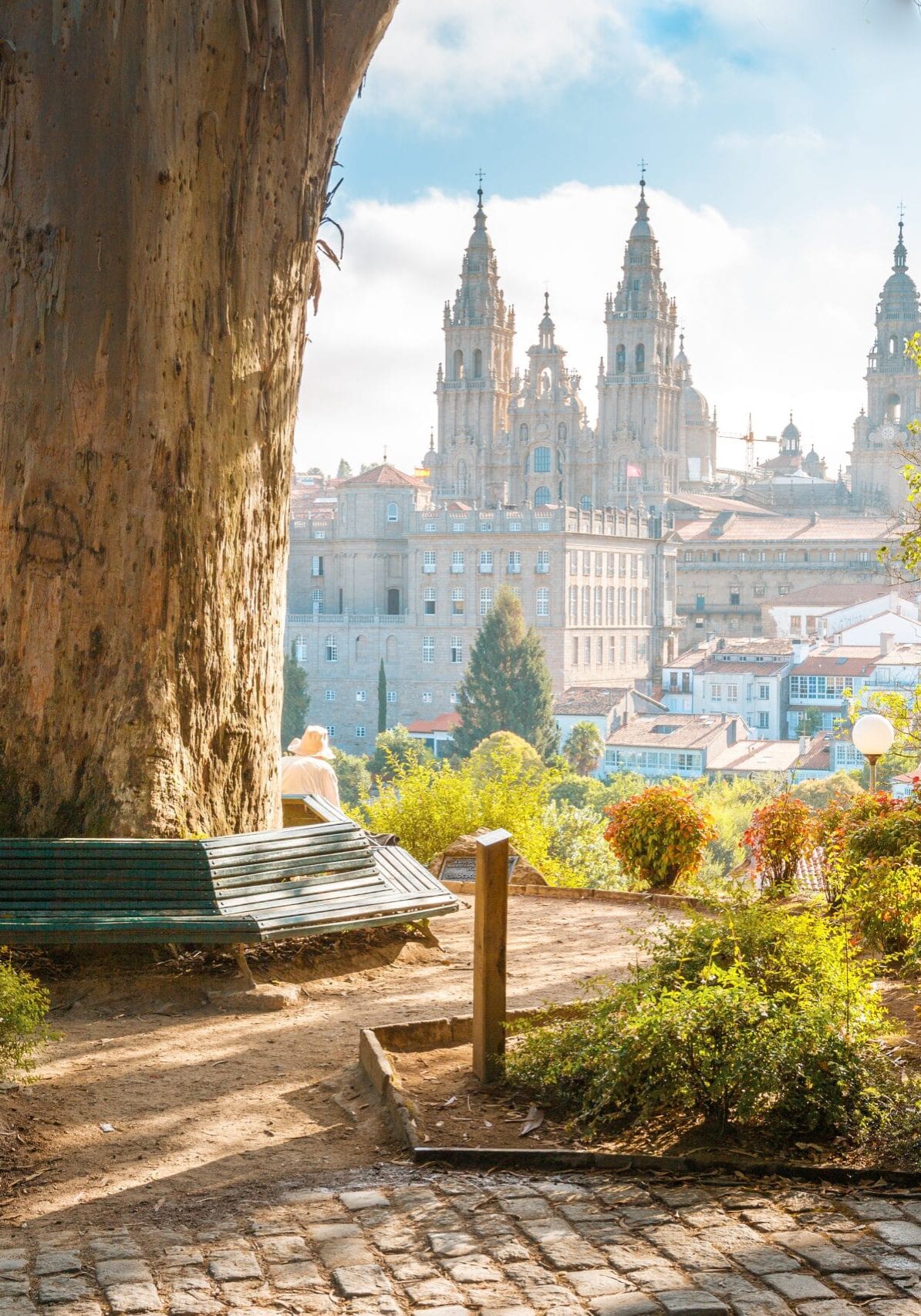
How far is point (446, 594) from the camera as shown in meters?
61.8

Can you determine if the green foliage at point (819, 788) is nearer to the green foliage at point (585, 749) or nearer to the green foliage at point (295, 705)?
the green foliage at point (585, 749)

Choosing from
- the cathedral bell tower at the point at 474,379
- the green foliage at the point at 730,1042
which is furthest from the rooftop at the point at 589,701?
the green foliage at the point at 730,1042

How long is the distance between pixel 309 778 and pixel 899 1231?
168 inches

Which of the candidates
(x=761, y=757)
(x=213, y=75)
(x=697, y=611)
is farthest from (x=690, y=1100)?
(x=697, y=611)

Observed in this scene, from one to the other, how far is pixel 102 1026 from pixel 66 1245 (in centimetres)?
146

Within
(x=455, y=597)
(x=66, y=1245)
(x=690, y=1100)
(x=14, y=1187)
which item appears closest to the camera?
(x=66, y=1245)

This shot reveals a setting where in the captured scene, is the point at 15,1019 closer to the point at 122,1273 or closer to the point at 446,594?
the point at 122,1273

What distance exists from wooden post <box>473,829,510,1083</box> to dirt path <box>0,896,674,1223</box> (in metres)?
0.28

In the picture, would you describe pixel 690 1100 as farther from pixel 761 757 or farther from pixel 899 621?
pixel 899 621

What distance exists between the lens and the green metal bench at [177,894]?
388 centimetres

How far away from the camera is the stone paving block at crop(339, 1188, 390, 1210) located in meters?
2.56

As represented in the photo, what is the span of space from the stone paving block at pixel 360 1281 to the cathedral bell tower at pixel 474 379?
69248 mm

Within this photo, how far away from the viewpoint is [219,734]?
14.8 feet

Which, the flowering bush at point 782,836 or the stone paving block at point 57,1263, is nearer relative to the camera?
the stone paving block at point 57,1263
